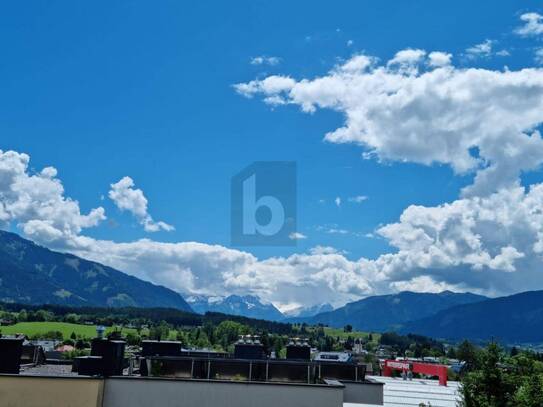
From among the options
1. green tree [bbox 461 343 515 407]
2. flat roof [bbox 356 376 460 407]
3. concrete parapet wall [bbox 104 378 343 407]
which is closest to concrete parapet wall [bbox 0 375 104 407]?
concrete parapet wall [bbox 104 378 343 407]

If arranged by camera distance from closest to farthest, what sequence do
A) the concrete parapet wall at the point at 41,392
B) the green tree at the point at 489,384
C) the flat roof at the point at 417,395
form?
1. the concrete parapet wall at the point at 41,392
2. the green tree at the point at 489,384
3. the flat roof at the point at 417,395

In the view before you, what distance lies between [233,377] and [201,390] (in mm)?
10126

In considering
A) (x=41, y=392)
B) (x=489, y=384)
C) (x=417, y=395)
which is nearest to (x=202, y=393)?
(x=41, y=392)

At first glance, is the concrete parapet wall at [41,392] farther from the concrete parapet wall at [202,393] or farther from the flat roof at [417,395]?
the flat roof at [417,395]

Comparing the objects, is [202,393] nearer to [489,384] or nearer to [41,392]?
[41,392]

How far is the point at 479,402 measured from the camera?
116 feet

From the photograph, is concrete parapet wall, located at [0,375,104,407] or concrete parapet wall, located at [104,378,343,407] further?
concrete parapet wall, located at [104,378,343,407]

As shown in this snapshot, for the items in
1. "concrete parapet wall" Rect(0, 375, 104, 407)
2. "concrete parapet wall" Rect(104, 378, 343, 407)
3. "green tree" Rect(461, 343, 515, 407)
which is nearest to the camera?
"concrete parapet wall" Rect(0, 375, 104, 407)

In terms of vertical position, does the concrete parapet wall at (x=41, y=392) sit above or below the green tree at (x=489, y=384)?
below

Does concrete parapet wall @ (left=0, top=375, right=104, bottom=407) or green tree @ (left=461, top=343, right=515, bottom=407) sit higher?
green tree @ (left=461, top=343, right=515, bottom=407)

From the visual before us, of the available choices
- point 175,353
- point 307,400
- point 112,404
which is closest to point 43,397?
point 112,404

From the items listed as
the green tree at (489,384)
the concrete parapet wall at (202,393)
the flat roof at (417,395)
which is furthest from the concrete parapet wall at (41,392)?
the green tree at (489,384)

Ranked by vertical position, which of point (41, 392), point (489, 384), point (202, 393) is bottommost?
point (41, 392)

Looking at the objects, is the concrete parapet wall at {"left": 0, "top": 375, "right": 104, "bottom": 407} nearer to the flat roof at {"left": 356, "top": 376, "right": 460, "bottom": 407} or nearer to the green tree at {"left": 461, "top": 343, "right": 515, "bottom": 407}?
the flat roof at {"left": 356, "top": 376, "right": 460, "bottom": 407}
